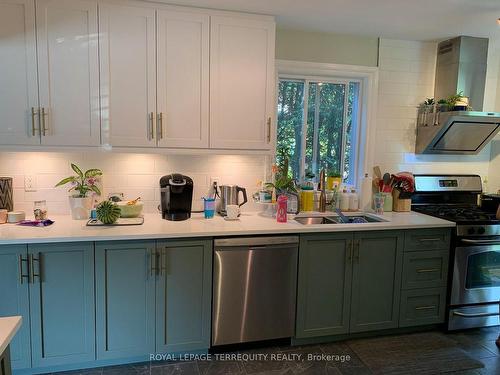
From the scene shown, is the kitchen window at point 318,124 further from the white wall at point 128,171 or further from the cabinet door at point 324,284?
the cabinet door at point 324,284

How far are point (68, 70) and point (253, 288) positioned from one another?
1943mm

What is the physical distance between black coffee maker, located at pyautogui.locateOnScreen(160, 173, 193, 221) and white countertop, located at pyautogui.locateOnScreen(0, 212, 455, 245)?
0.21 ft

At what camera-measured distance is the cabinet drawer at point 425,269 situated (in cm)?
292

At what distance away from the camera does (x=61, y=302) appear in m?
2.30

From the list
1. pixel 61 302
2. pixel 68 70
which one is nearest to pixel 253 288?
pixel 61 302

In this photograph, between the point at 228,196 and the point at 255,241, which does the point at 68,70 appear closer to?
the point at 228,196

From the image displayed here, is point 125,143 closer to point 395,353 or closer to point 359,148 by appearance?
point 359,148

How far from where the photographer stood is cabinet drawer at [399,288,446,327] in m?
2.95

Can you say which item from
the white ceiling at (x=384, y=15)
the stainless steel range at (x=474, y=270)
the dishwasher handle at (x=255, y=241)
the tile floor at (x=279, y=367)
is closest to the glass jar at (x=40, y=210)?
the tile floor at (x=279, y=367)

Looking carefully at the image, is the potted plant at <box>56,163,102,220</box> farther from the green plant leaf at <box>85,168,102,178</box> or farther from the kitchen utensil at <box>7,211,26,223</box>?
the kitchen utensil at <box>7,211,26,223</box>

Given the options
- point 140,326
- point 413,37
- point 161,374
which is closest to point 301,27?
point 413,37

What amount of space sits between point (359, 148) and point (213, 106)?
4.99ft

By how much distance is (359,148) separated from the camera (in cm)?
349

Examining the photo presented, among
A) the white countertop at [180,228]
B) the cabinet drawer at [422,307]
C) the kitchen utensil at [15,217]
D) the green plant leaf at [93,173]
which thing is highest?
the green plant leaf at [93,173]
